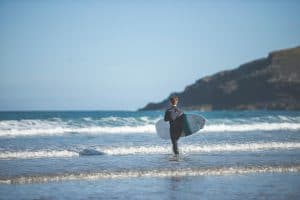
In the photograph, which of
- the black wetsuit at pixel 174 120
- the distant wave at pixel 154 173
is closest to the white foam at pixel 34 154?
the black wetsuit at pixel 174 120

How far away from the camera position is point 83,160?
1453cm

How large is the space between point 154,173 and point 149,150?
5423 mm

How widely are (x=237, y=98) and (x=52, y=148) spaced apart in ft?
381

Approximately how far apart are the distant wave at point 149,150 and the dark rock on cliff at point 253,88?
331 ft

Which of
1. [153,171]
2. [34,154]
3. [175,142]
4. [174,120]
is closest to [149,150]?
[175,142]

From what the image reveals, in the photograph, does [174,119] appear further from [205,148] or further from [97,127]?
[97,127]

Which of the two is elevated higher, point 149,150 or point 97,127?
point 97,127

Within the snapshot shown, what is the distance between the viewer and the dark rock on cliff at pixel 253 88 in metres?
121

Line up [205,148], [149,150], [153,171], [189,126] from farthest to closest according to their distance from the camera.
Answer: [189,126] < [205,148] < [149,150] < [153,171]

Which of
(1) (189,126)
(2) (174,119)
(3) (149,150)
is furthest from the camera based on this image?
(1) (189,126)

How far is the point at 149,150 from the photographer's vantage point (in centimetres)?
1723

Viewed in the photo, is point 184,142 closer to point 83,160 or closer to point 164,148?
point 164,148

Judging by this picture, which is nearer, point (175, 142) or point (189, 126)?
point (175, 142)

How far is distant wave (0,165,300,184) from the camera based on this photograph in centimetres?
1114
